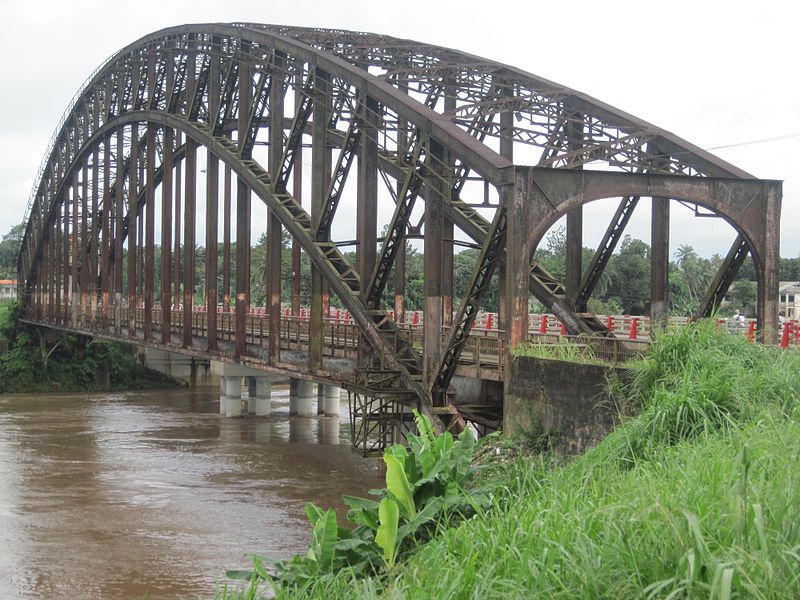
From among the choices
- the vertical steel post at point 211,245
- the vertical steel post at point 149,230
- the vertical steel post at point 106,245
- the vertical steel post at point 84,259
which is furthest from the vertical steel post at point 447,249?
the vertical steel post at point 84,259

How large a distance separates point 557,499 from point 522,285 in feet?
23.5

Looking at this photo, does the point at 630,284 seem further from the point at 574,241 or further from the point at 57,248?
the point at 574,241

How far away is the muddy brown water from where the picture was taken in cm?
1550

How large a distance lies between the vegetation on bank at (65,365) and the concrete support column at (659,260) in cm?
3909

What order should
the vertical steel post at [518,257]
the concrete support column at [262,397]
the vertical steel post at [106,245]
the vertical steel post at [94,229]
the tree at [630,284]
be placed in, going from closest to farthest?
the vertical steel post at [518,257], the concrete support column at [262,397], the vertical steel post at [106,245], the vertical steel post at [94,229], the tree at [630,284]

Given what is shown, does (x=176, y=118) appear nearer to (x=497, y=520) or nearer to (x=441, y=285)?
(x=441, y=285)

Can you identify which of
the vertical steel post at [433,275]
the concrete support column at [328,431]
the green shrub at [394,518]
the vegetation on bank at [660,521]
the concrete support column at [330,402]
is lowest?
the concrete support column at [328,431]

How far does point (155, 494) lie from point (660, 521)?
699 inches

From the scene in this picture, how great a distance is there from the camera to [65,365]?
54.4 metres

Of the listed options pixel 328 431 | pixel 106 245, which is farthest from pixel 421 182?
pixel 106 245

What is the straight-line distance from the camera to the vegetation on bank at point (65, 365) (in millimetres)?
52366

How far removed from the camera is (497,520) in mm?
7707

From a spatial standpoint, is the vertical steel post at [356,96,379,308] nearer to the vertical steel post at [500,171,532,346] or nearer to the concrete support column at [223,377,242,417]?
the vertical steel post at [500,171,532,346]

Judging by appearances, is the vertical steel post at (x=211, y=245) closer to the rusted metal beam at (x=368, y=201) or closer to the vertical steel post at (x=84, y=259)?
the rusted metal beam at (x=368, y=201)
